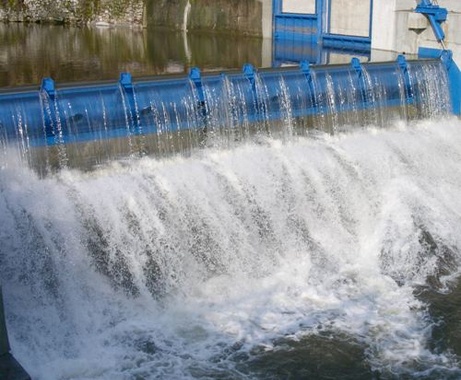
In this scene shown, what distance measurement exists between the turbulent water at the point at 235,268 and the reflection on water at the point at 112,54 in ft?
18.3

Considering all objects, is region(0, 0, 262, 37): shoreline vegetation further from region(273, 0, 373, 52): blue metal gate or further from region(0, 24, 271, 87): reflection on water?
region(273, 0, 373, 52): blue metal gate

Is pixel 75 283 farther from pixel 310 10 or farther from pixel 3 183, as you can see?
pixel 310 10

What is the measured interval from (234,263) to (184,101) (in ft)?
7.68

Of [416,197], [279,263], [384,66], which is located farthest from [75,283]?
[384,66]

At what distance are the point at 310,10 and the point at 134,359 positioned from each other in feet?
39.7

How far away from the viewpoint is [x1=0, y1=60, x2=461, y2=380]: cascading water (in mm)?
5684

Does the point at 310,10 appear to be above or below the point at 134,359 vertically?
above

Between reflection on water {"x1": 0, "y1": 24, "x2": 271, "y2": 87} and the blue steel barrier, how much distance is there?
13.9ft

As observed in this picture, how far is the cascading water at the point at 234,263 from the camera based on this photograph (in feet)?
18.6

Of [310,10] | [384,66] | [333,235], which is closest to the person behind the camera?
[333,235]

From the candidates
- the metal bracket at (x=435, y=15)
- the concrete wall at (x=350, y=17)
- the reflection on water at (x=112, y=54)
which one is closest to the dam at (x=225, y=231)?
the metal bracket at (x=435, y=15)

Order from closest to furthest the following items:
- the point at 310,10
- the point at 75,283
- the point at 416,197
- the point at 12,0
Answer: the point at 75,283, the point at 416,197, the point at 310,10, the point at 12,0

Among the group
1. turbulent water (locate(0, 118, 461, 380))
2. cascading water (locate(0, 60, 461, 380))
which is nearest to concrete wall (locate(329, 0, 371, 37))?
cascading water (locate(0, 60, 461, 380))

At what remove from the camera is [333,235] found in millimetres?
7883
